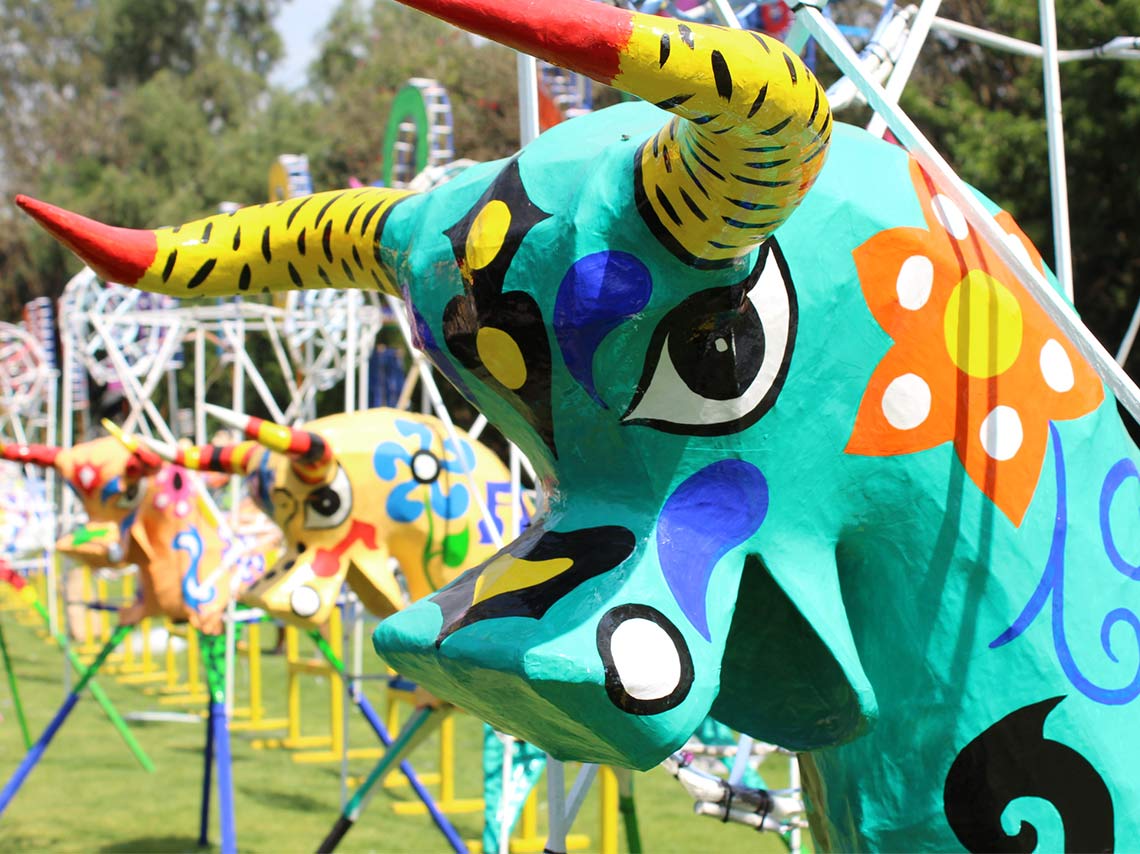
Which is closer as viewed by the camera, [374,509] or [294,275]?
[294,275]

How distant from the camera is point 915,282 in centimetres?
165

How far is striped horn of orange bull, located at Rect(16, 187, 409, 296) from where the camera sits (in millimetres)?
1733

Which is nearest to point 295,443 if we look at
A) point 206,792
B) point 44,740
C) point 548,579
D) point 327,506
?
point 327,506

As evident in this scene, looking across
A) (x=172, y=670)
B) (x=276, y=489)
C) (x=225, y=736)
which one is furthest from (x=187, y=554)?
(x=172, y=670)

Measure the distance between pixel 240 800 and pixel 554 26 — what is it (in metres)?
6.91

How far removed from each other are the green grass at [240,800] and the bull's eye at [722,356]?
4.93 metres

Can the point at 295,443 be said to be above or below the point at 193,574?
above

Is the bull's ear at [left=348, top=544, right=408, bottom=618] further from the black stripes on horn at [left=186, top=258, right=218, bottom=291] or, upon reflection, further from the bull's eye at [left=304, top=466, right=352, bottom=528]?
the black stripes on horn at [left=186, top=258, right=218, bottom=291]

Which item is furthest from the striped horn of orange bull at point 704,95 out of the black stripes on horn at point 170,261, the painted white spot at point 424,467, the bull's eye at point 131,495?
the bull's eye at point 131,495

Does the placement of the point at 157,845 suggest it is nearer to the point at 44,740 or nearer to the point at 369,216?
the point at 44,740

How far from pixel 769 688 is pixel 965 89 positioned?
10.3 m

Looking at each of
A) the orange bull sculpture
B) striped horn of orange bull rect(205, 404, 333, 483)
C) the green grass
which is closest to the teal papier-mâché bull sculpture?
striped horn of orange bull rect(205, 404, 333, 483)

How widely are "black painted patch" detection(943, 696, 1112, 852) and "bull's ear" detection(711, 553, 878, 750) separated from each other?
0.19 meters

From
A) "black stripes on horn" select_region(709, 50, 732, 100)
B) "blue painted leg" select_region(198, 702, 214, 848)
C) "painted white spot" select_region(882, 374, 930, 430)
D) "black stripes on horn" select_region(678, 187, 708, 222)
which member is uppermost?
"black stripes on horn" select_region(709, 50, 732, 100)
